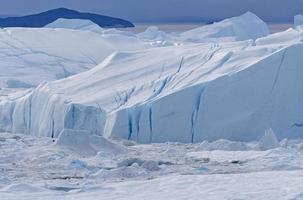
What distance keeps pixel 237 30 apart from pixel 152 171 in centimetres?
2111

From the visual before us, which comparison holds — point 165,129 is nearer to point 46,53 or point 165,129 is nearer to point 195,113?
point 195,113

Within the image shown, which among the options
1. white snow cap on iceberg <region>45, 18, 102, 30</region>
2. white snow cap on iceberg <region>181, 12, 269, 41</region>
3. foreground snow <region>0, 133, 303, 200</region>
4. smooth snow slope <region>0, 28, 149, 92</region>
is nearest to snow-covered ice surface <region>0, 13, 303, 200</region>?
foreground snow <region>0, 133, 303, 200</region>

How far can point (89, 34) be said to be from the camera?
81.8 ft

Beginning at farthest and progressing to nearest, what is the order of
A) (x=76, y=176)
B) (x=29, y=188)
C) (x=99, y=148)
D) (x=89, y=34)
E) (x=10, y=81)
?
(x=89, y=34), (x=10, y=81), (x=99, y=148), (x=76, y=176), (x=29, y=188)

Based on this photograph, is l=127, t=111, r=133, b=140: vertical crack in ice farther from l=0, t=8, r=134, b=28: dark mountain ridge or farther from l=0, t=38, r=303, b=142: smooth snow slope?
l=0, t=8, r=134, b=28: dark mountain ridge

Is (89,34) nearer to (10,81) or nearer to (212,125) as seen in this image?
(10,81)

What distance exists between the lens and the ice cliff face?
40.9 ft

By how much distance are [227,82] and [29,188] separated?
524 centimetres

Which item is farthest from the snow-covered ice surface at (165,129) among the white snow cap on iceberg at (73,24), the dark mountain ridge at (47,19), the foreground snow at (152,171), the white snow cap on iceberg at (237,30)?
the dark mountain ridge at (47,19)

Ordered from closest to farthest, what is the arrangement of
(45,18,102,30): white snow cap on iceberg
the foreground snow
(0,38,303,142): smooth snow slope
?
the foreground snow → (0,38,303,142): smooth snow slope → (45,18,102,30): white snow cap on iceberg

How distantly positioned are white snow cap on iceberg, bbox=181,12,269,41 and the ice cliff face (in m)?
14.4

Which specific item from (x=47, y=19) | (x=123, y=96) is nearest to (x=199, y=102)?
(x=123, y=96)

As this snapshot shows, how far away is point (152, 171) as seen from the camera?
970cm

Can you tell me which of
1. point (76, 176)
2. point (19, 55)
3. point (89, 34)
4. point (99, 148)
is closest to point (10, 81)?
point (19, 55)
